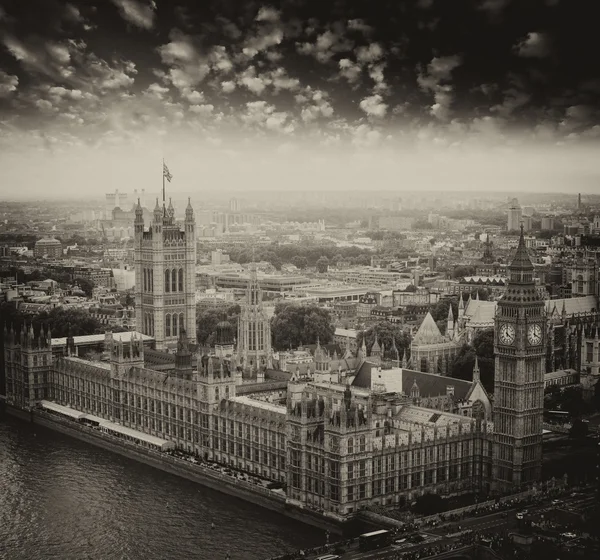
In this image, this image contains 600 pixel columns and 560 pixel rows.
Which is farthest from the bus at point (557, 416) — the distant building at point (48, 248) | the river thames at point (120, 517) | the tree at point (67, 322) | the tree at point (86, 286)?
the distant building at point (48, 248)

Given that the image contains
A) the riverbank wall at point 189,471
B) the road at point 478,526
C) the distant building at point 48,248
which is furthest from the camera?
the distant building at point 48,248

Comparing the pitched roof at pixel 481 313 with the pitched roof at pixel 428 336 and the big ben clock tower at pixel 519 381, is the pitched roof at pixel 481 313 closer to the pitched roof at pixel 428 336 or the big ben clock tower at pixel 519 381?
the pitched roof at pixel 428 336

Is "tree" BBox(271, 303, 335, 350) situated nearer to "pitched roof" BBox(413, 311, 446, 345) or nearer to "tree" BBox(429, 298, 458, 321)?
"tree" BBox(429, 298, 458, 321)

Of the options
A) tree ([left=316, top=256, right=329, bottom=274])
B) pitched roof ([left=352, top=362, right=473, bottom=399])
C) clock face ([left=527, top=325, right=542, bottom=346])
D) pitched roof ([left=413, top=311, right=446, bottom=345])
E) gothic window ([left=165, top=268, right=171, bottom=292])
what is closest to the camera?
clock face ([left=527, top=325, right=542, bottom=346])

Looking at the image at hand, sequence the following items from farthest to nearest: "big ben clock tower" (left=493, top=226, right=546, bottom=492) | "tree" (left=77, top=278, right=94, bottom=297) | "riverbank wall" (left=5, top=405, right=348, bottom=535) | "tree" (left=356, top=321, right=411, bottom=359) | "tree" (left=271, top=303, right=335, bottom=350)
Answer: "tree" (left=77, top=278, right=94, bottom=297) → "tree" (left=271, top=303, right=335, bottom=350) → "tree" (left=356, top=321, right=411, bottom=359) → "big ben clock tower" (left=493, top=226, right=546, bottom=492) → "riverbank wall" (left=5, top=405, right=348, bottom=535)

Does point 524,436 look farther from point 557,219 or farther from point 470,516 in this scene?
point 557,219

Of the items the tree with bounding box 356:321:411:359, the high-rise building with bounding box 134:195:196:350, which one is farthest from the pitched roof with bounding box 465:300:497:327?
the high-rise building with bounding box 134:195:196:350

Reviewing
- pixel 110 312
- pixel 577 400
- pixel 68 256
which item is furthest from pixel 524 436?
pixel 68 256

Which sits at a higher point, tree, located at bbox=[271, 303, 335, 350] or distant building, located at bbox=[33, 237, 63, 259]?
distant building, located at bbox=[33, 237, 63, 259]
